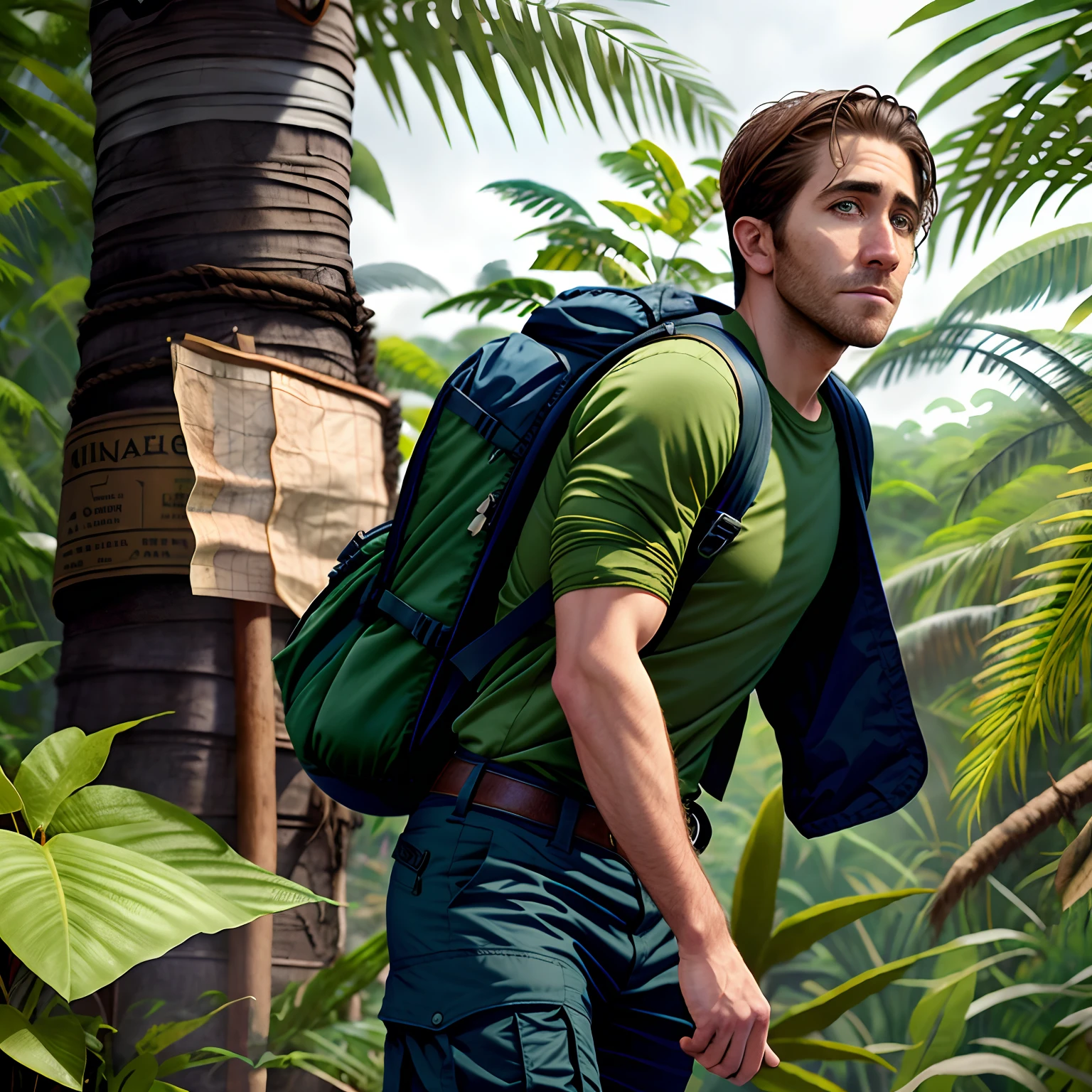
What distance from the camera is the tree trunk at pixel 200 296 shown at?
221cm

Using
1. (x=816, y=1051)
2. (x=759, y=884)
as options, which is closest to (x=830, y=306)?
(x=816, y=1051)

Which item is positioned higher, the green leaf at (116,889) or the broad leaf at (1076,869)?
the green leaf at (116,889)

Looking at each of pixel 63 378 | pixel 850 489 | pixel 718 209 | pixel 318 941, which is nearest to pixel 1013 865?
pixel 718 209

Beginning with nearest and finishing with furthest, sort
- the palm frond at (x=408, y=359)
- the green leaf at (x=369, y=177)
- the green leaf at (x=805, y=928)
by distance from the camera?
1. the green leaf at (x=805, y=928)
2. the green leaf at (x=369, y=177)
3. the palm frond at (x=408, y=359)

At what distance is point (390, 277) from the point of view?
22.6m

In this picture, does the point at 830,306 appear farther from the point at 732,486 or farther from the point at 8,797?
the point at 8,797

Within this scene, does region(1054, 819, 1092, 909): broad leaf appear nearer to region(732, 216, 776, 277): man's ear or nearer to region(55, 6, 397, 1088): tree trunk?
region(55, 6, 397, 1088): tree trunk

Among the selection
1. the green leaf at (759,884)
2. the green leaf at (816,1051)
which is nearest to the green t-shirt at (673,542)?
the green leaf at (816,1051)

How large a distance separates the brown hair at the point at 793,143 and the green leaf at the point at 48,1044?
5.57 ft

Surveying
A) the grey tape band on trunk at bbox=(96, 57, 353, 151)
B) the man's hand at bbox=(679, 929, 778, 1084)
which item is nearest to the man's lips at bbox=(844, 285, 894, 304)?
the man's hand at bbox=(679, 929, 778, 1084)

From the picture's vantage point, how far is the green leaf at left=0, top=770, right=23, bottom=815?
1.94 metres

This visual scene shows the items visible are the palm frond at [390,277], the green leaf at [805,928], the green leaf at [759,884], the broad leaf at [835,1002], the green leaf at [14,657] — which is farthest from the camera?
the palm frond at [390,277]

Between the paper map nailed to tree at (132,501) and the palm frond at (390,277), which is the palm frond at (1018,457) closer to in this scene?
the paper map nailed to tree at (132,501)

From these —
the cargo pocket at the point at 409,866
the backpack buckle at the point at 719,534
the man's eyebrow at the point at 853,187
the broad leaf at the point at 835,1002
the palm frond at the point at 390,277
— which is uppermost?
the palm frond at the point at 390,277
